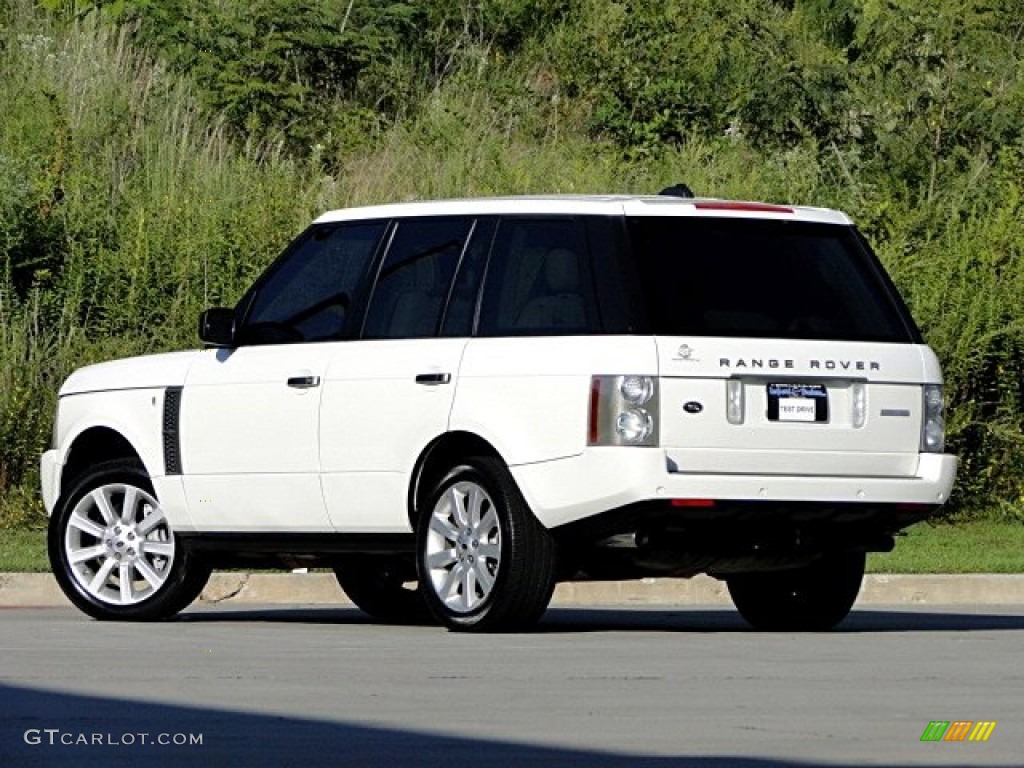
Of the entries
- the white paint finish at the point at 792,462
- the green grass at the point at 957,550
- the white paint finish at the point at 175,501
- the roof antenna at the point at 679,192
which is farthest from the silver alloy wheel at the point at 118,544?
the green grass at the point at 957,550

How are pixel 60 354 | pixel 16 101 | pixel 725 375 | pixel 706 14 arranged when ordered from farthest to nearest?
1. pixel 706 14
2. pixel 16 101
3. pixel 60 354
4. pixel 725 375

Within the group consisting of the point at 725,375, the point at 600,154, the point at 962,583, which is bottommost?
the point at 962,583

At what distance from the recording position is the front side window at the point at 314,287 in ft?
45.2

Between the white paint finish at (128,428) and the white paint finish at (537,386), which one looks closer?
the white paint finish at (537,386)

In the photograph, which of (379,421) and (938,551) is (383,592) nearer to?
(379,421)

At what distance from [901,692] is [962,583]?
21.1 feet

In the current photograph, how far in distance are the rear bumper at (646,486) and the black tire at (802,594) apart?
0.83 m

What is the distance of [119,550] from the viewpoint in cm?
1462

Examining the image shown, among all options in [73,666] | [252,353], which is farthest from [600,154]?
[73,666]

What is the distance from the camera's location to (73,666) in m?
11.1

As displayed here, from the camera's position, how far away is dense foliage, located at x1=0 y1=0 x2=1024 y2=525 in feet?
→ 76.2

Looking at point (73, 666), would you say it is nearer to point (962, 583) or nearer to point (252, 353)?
point (252, 353)

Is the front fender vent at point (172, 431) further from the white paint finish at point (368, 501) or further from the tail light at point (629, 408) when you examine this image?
the tail light at point (629, 408)

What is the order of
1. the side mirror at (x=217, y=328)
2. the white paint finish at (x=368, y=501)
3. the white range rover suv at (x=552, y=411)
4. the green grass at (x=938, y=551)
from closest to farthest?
1. the white range rover suv at (x=552, y=411)
2. the white paint finish at (x=368, y=501)
3. the side mirror at (x=217, y=328)
4. the green grass at (x=938, y=551)
